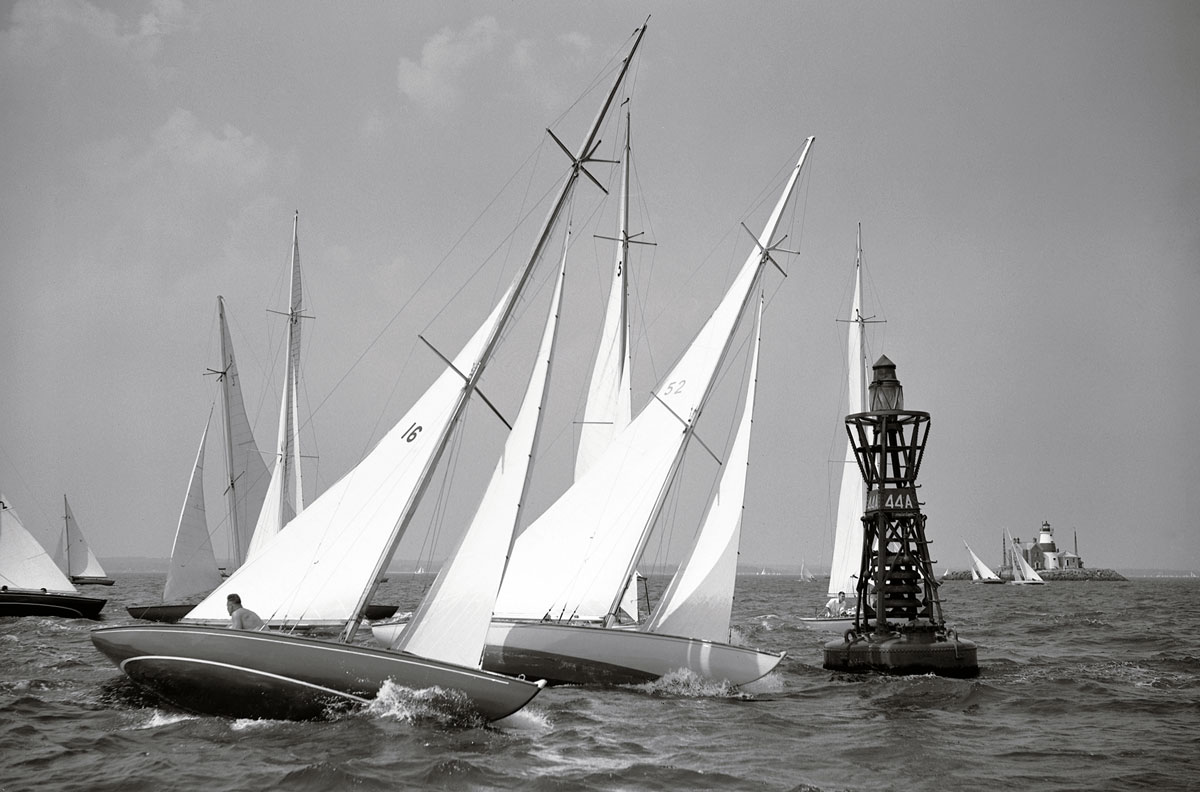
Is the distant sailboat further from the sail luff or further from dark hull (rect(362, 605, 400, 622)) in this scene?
the sail luff

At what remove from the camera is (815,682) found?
955 inches

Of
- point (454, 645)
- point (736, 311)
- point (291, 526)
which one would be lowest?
point (454, 645)

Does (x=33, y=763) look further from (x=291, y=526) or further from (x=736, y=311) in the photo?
(x=736, y=311)

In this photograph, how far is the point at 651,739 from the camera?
621 inches

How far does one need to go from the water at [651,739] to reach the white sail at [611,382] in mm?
8794

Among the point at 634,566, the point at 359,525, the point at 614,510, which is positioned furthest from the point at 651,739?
the point at 614,510

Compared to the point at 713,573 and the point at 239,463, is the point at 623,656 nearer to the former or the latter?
the point at 713,573

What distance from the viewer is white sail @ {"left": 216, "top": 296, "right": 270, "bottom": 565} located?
42062mm

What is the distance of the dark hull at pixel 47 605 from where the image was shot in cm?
3728

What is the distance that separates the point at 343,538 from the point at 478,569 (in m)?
2.54

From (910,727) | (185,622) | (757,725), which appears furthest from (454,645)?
(910,727)

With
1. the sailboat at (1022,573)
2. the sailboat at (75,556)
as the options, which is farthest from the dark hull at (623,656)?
the sailboat at (1022,573)

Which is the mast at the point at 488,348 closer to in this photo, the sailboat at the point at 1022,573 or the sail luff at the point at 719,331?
the sail luff at the point at 719,331

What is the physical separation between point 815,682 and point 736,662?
4.99 metres
